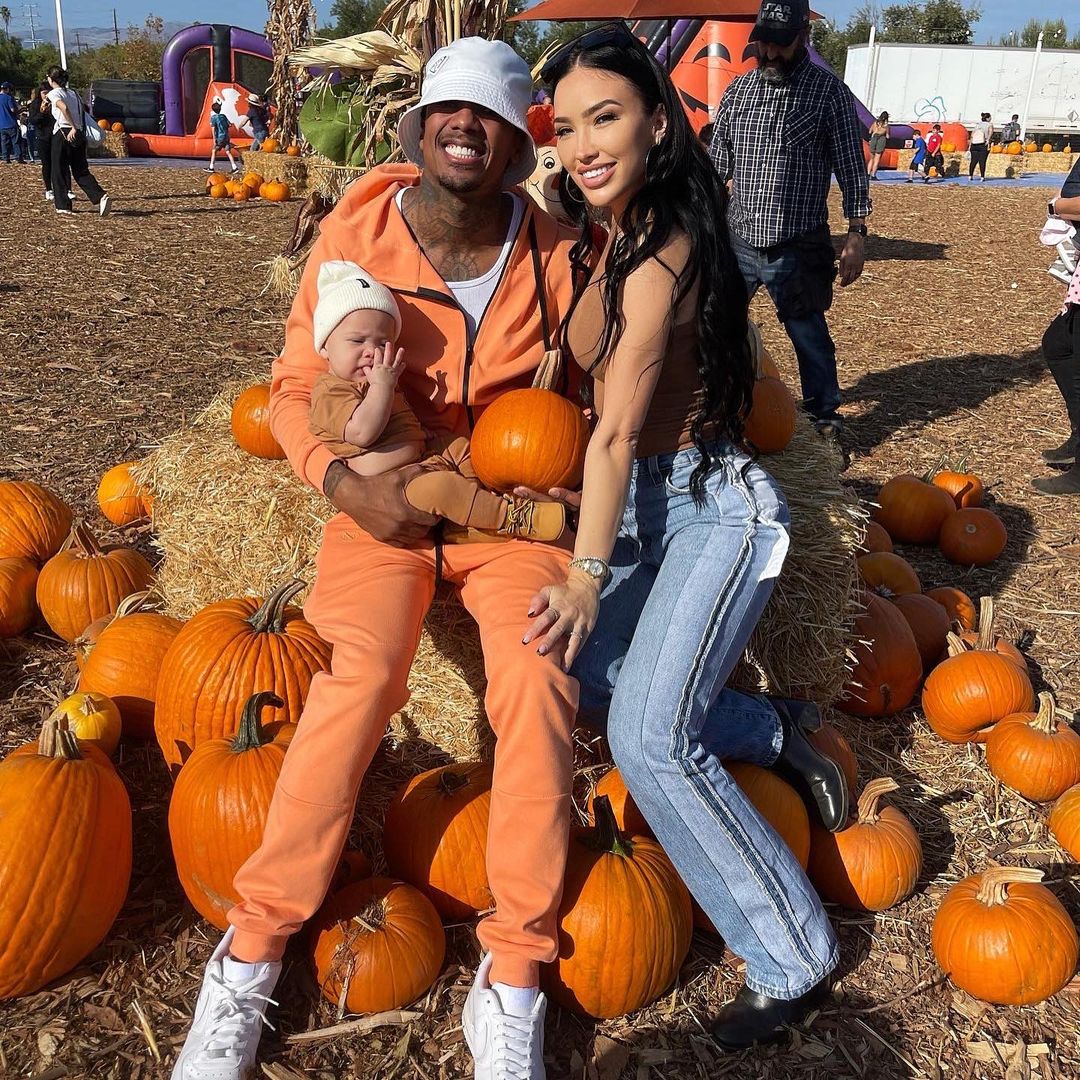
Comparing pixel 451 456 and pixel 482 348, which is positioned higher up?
pixel 482 348

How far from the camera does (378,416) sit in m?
2.62

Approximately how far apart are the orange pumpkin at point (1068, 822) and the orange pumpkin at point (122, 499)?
390 cm

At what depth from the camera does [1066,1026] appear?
2.35 m

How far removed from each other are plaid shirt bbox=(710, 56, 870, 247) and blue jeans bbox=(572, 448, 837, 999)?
11.8 ft

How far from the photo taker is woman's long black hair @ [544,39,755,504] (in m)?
2.39

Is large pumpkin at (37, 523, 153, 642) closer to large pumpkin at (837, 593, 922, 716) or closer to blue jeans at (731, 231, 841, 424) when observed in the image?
large pumpkin at (837, 593, 922, 716)

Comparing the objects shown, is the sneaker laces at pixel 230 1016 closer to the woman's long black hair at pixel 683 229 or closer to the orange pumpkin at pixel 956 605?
the woman's long black hair at pixel 683 229

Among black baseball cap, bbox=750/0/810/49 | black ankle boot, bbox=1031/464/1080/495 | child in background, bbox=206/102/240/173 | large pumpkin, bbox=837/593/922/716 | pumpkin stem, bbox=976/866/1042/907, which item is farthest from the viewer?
child in background, bbox=206/102/240/173

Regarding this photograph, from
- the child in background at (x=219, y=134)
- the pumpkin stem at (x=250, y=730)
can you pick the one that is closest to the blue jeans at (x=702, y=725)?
the pumpkin stem at (x=250, y=730)

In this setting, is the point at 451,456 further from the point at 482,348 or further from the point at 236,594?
the point at 236,594

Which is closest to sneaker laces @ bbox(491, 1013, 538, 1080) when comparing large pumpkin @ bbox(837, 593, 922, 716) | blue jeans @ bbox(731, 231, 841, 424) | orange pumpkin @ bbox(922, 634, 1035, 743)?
large pumpkin @ bbox(837, 593, 922, 716)

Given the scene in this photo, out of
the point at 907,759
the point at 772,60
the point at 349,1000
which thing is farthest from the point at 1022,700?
the point at 772,60

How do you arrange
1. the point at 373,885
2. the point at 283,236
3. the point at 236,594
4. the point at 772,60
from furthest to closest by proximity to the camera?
1. the point at 283,236
2. the point at 772,60
3. the point at 236,594
4. the point at 373,885

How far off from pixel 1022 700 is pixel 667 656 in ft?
5.78
